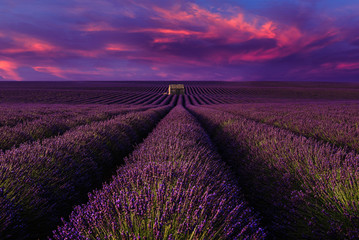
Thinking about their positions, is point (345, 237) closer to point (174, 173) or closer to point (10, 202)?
point (174, 173)

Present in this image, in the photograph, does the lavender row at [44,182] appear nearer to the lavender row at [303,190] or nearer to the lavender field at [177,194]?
the lavender field at [177,194]

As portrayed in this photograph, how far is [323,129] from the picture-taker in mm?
4965

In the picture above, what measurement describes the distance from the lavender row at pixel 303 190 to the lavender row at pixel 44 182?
2291 millimetres

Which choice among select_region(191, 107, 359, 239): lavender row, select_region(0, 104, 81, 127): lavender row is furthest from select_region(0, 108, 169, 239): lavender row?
select_region(0, 104, 81, 127): lavender row

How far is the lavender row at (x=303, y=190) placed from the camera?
1.69m

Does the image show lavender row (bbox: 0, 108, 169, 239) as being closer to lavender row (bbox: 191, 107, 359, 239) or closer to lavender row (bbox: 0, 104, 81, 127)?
lavender row (bbox: 191, 107, 359, 239)

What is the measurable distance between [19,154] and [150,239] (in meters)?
2.40

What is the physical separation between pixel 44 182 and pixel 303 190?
2935 millimetres

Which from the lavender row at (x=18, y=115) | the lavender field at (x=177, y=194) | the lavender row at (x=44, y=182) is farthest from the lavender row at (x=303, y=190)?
the lavender row at (x=18, y=115)

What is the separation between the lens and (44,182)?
224cm

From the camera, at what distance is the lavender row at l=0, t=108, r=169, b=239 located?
168cm

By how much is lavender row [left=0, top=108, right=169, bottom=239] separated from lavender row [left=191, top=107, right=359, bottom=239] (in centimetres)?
229

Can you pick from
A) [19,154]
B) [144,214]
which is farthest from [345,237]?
[19,154]

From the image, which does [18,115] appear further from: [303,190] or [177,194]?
[303,190]
